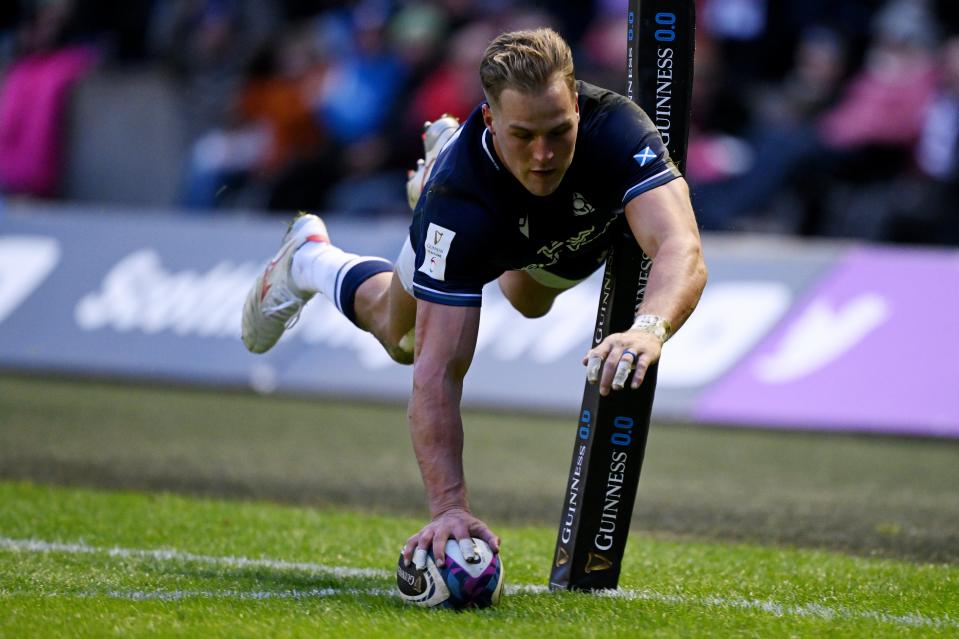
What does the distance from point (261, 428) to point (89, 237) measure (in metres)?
4.07

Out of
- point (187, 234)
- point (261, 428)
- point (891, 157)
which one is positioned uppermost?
point (891, 157)

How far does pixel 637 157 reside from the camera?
4887 mm

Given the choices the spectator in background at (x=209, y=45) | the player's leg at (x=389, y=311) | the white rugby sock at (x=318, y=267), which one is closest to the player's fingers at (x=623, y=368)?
the player's leg at (x=389, y=311)

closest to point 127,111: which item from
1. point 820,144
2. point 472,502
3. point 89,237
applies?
point 89,237

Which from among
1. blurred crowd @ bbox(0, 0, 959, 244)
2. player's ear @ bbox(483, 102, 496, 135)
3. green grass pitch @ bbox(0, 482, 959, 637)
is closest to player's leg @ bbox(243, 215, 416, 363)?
green grass pitch @ bbox(0, 482, 959, 637)

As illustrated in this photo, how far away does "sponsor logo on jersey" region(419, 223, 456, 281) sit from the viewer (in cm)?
504

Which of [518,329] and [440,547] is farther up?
[440,547]

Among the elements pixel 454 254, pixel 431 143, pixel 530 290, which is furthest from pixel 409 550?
pixel 431 143

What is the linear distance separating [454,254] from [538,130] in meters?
0.57

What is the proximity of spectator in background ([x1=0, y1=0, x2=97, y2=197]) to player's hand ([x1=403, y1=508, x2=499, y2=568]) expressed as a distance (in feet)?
41.3

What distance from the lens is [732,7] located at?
14.3 metres

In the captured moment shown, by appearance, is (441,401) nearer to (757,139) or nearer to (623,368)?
Result: (623,368)

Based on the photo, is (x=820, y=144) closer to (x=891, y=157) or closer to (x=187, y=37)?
(x=891, y=157)

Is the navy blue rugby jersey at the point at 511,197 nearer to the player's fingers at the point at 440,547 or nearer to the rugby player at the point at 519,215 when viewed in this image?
the rugby player at the point at 519,215
